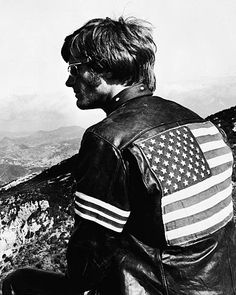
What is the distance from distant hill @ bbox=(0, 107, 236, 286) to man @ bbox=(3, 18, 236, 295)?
3.96 metres

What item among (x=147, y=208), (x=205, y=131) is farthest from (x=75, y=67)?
(x=147, y=208)

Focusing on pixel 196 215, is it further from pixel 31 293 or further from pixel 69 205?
pixel 69 205

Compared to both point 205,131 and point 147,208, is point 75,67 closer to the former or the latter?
point 205,131

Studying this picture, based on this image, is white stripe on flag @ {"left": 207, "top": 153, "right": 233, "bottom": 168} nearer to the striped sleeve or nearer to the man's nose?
the striped sleeve

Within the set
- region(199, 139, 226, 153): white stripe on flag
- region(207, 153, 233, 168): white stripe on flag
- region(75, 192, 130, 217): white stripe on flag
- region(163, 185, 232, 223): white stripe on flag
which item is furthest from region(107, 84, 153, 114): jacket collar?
region(163, 185, 232, 223): white stripe on flag

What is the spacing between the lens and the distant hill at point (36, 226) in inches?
278

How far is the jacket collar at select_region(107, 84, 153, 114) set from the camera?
322 cm

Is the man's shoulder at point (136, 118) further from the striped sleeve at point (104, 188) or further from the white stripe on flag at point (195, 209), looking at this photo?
the white stripe on flag at point (195, 209)

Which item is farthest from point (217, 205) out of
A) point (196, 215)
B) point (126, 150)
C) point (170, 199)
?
point (126, 150)

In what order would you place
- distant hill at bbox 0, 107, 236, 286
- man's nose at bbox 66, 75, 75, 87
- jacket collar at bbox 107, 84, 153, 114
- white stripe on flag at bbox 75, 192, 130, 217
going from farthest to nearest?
distant hill at bbox 0, 107, 236, 286 → man's nose at bbox 66, 75, 75, 87 → jacket collar at bbox 107, 84, 153, 114 → white stripe on flag at bbox 75, 192, 130, 217

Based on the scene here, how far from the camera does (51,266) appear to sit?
6828 millimetres

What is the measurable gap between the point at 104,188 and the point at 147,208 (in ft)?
1.01

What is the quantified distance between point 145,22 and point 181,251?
1.77 m

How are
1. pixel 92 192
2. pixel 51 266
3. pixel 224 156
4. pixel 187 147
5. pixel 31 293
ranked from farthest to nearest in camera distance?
1. pixel 51 266
2. pixel 31 293
3. pixel 224 156
4. pixel 187 147
5. pixel 92 192
